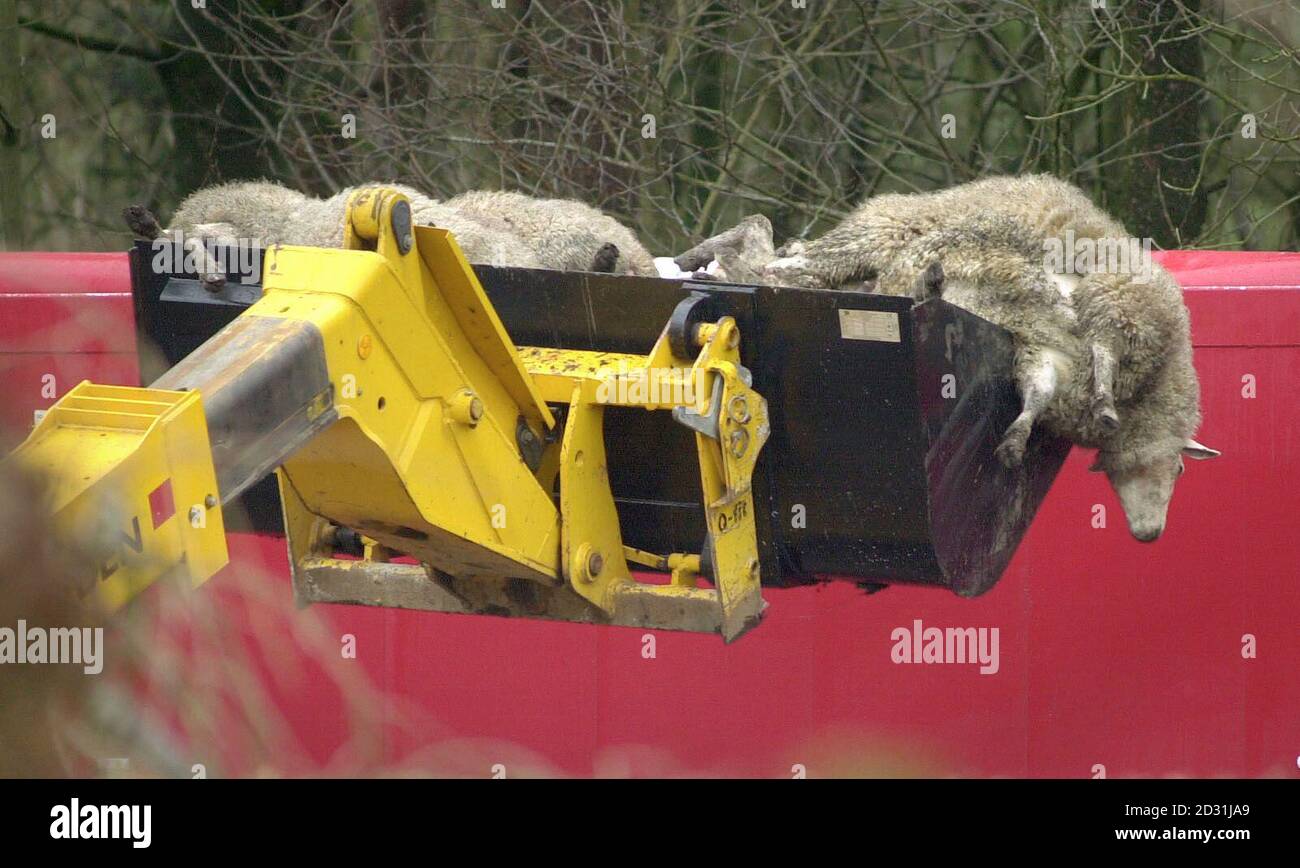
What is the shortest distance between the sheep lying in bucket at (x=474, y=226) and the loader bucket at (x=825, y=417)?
593 mm

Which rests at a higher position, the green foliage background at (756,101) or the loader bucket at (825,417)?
the green foliage background at (756,101)

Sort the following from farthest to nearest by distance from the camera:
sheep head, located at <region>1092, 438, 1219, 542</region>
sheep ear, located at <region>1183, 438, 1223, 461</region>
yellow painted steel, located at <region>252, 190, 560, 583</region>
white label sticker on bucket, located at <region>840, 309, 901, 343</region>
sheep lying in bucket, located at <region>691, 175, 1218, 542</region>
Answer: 1. sheep ear, located at <region>1183, 438, 1223, 461</region>
2. sheep head, located at <region>1092, 438, 1219, 542</region>
3. sheep lying in bucket, located at <region>691, 175, 1218, 542</region>
4. white label sticker on bucket, located at <region>840, 309, 901, 343</region>
5. yellow painted steel, located at <region>252, 190, 560, 583</region>

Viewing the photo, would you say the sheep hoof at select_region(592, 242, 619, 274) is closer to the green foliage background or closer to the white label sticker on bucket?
the white label sticker on bucket

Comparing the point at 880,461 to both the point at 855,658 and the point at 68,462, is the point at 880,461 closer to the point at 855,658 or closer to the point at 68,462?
the point at 855,658

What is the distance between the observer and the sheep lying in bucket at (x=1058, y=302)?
459cm

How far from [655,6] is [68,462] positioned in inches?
318

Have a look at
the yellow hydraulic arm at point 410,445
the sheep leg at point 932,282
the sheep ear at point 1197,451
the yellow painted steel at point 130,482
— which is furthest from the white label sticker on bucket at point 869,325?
the yellow painted steel at point 130,482

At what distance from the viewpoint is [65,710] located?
598cm

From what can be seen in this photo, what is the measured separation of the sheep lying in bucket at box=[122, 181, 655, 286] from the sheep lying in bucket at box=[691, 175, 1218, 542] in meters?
0.62

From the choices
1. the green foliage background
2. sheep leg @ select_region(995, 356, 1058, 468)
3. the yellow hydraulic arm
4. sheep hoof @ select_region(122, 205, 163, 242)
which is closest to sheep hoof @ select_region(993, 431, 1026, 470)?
sheep leg @ select_region(995, 356, 1058, 468)

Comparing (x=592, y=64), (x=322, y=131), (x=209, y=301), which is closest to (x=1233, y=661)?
(x=209, y=301)

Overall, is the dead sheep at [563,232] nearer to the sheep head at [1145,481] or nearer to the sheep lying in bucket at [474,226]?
the sheep lying in bucket at [474,226]

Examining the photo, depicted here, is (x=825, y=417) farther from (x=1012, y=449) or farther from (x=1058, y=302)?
(x=1058, y=302)

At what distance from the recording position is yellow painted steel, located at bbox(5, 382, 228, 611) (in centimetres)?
278
